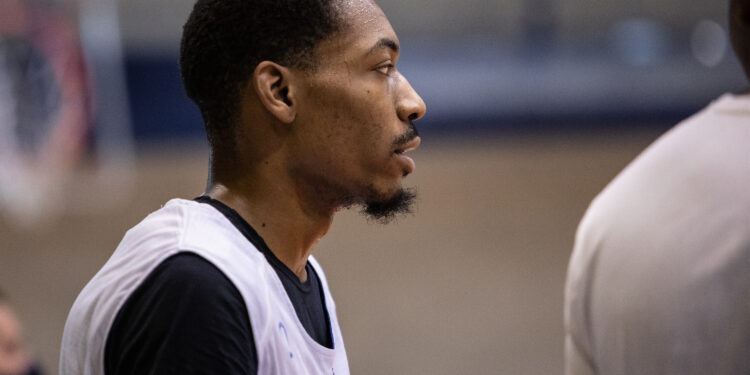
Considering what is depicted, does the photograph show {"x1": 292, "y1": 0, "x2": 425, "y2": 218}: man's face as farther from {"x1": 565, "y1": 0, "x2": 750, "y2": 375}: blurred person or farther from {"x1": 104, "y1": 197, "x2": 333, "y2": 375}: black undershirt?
{"x1": 565, "y1": 0, "x2": 750, "y2": 375}: blurred person

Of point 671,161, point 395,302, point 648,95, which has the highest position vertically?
point 671,161

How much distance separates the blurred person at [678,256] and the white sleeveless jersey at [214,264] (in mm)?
530

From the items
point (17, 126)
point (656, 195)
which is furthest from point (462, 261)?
point (656, 195)

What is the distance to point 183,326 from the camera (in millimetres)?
1235

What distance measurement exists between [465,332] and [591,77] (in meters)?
1.77

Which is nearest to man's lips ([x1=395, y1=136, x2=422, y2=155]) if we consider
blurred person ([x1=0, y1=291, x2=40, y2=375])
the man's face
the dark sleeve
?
the man's face

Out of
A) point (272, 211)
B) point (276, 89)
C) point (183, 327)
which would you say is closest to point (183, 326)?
point (183, 327)

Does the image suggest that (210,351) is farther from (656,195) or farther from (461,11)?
(461,11)

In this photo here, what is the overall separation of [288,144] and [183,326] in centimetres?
47

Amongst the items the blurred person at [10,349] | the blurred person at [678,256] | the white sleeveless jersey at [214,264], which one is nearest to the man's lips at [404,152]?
the white sleeveless jersey at [214,264]

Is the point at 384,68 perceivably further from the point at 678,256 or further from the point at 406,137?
the point at 678,256

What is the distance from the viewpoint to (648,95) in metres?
5.02

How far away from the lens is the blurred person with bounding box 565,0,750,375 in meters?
0.96

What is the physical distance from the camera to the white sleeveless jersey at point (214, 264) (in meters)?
1.33
